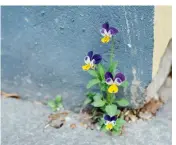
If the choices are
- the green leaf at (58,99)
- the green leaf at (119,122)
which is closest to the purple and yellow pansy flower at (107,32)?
the green leaf at (119,122)

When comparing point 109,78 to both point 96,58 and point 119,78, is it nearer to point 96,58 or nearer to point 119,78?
point 119,78

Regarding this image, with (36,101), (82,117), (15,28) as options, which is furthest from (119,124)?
(15,28)

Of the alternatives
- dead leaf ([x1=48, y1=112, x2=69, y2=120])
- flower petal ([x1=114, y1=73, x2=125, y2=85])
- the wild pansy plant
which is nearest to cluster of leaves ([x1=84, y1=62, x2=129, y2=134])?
the wild pansy plant

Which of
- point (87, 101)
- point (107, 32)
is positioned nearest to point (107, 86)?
point (87, 101)

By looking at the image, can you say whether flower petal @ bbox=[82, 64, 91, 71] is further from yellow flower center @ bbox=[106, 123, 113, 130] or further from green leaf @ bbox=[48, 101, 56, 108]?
green leaf @ bbox=[48, 101, 56, 108]

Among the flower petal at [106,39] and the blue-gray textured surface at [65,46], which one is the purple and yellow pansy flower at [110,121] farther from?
the flower petal at [106,39]
